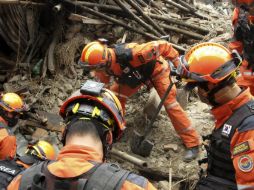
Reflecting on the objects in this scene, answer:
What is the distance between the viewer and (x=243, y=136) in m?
3.38

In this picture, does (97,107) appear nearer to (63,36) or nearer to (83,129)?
(83,129)

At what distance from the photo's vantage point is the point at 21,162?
A: 5.22 m

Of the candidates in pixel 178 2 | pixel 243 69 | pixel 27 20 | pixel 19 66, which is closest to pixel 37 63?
pixel 19 66

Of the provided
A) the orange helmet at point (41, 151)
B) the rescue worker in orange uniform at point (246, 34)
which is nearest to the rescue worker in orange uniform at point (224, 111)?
the rescue worker in orange uniform at point (246, 34)

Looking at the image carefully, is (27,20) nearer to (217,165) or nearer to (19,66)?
(19,66)

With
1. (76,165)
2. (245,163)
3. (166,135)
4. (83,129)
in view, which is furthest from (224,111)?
(166,135)

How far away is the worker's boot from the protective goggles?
2.79 meters

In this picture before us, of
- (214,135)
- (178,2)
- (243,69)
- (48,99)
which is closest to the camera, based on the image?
(214,135)

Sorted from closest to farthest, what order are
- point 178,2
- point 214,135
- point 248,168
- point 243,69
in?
point 248,168, point 214,135, point 243,69, point 178,2

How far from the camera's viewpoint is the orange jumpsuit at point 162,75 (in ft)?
A: 20.9

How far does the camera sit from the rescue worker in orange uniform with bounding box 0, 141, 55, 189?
458 cm

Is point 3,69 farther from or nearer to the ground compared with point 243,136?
nearer to the ground

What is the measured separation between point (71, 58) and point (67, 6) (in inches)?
45.0

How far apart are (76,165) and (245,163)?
1670 mm
